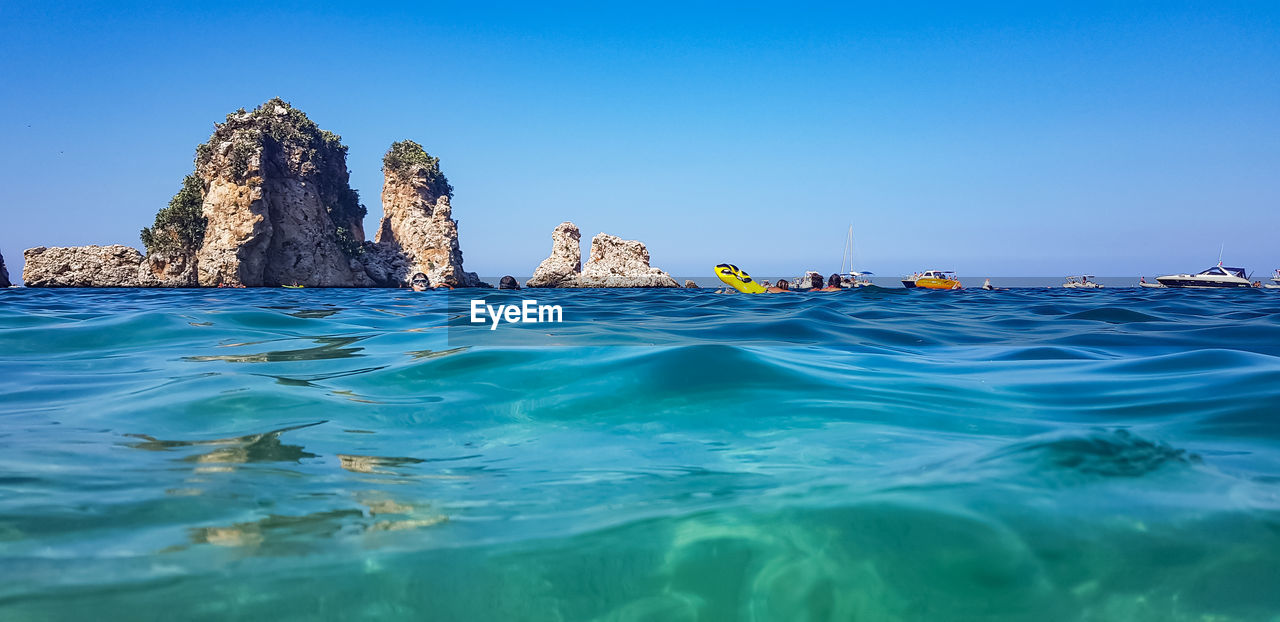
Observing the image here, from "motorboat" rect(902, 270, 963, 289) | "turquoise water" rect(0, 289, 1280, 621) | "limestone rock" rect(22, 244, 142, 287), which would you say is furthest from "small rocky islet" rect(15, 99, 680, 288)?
"turquoise water" rect(0, 289, 1280, 621)

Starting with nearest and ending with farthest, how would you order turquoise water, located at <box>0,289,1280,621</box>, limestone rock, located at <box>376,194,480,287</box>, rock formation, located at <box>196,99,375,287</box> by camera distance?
turquoise water, located at <box>0,289,1280,621</box> → rock formation, located at <box>196,99,375,287</box> → limestone rock, located at <box>376,194,480,287</box>

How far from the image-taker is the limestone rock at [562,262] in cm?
5609

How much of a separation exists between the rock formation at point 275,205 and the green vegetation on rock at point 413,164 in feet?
19.0

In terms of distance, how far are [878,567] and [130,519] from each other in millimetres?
1943

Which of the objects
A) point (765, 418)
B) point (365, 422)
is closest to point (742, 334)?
point (765, 418)

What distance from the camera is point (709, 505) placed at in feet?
5.90

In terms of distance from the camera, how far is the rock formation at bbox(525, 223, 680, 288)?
178 ft

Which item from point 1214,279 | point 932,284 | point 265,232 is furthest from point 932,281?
point 265,232

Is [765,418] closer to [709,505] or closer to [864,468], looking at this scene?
[864,468]

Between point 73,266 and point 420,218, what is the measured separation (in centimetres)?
2646

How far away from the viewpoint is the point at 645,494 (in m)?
1.95

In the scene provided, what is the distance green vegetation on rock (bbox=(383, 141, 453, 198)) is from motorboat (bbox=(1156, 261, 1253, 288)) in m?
59.6

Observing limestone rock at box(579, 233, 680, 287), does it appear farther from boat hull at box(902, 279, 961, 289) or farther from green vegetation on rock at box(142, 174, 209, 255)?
green vegetation on rock at box(142, 174, 209, 255)

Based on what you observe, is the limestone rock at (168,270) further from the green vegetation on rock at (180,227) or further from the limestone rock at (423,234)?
the limestone rock at (423,234)
